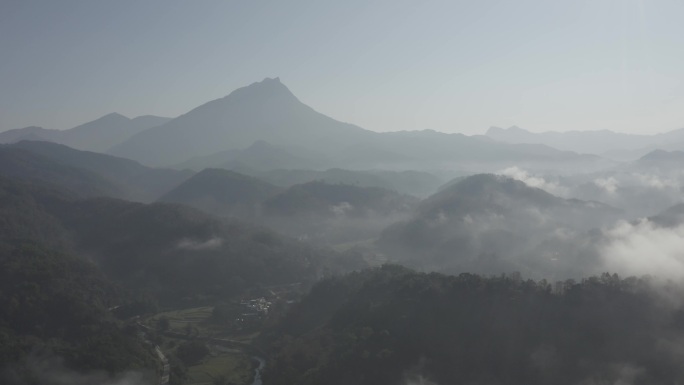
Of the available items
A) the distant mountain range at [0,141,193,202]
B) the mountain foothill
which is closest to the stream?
the mountain foothill

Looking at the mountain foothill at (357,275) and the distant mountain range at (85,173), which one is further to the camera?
the distant mountain range at (85,173)

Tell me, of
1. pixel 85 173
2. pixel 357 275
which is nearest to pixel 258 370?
pixel 357 275

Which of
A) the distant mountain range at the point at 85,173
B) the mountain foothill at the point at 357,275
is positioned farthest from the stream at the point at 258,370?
the distant mountain range at the point at 85,173

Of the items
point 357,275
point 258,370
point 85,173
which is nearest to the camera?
point 258,370

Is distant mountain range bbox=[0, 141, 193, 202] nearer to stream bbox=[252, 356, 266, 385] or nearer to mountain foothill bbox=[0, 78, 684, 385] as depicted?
mountain foothill bbox=[0, 78, 684, 385]

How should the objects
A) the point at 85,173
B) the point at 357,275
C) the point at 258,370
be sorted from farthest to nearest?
1. the point at 85,173
2. the point at 357,275
3. the point at 258,370

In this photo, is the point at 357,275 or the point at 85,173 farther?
the point at 85,173

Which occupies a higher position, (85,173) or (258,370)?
(85,173)

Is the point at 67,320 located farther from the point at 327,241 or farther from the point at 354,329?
the point at 327,241

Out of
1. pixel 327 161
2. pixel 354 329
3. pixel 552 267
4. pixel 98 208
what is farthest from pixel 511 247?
pixel 327 161

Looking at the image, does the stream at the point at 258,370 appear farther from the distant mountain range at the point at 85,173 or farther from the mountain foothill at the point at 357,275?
the distant mountain range at the point at 85,173

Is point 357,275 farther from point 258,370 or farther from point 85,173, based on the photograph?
point 85,173

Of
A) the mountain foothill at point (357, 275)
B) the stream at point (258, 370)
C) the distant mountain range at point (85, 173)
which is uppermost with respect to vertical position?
the distant mountain range at point (85, 173)
